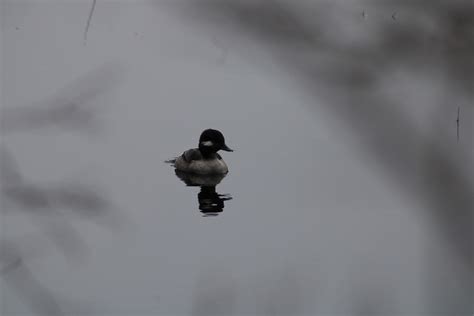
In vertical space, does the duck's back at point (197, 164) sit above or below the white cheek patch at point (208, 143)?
below

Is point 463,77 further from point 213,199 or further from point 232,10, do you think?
point 213,199

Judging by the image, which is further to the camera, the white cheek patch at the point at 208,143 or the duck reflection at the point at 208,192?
the white cheek patch at the point at 208,143

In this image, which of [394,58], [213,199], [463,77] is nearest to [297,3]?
[394,58]

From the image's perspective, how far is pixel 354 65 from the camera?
277 cm

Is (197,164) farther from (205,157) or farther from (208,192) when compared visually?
(208,192)

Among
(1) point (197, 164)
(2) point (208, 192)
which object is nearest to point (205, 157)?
(1) point (197, 164)

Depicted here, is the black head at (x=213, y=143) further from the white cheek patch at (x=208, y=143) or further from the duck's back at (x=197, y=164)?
the duck's back at (x=197, y=164)

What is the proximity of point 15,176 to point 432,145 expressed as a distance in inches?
56.5

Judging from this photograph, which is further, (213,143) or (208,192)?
(213,143)

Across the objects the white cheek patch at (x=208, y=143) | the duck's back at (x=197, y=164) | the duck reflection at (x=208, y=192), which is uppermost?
the white cheek patch at (x=208, y=143)

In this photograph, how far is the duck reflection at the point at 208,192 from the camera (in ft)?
28.8

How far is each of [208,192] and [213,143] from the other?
139cm

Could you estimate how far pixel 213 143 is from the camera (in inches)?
443

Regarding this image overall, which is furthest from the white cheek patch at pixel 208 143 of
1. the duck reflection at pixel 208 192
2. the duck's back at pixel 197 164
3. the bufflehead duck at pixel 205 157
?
the duck reflection at pixel 208 192
